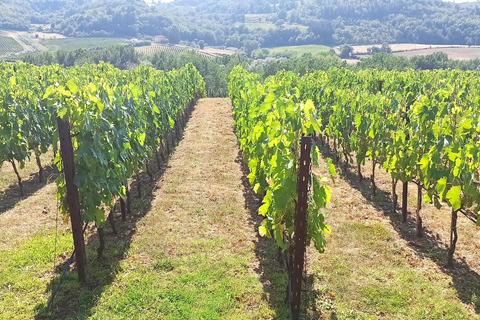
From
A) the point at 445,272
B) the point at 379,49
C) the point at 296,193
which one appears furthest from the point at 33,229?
the point at 379,49

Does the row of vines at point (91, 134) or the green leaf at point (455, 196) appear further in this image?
the row of vines at point (91, 134)

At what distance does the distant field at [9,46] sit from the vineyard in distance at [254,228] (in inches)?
4873

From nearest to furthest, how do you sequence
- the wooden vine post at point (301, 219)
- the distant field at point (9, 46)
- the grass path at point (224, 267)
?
the wooden vine post at point (301, 219), the grass path at point (224, 267), the distant field at point (9, 46)

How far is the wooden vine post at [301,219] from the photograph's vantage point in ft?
18.1

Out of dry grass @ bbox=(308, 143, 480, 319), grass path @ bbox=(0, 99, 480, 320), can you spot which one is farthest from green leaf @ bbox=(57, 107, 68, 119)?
dry grass @ bbox=(308, 143, 480, 319)

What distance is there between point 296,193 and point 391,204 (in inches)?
274

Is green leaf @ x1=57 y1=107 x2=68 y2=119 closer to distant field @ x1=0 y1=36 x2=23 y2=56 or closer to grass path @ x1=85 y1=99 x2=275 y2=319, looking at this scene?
grass path @ x1=85 y1=99 x2=275 y2=319

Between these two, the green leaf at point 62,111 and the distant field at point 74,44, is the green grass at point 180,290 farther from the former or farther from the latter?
the distant field at point 74,44

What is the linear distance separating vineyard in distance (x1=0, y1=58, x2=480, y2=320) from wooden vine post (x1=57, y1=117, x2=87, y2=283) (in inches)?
1.0

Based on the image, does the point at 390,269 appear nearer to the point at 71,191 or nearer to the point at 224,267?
the point at 224,267

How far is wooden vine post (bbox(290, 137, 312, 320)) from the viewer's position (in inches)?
217

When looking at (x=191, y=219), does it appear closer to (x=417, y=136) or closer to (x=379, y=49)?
(x=417, y=136)

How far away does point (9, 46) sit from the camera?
4818 inches

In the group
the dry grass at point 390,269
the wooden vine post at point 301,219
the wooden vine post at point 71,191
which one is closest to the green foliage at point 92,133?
the wooden vine post at point 71,191
